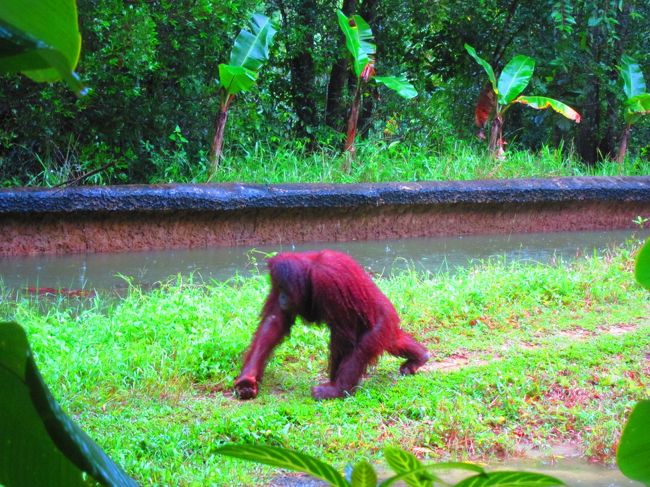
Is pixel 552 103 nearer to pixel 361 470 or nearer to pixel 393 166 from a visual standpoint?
pixel 393 166

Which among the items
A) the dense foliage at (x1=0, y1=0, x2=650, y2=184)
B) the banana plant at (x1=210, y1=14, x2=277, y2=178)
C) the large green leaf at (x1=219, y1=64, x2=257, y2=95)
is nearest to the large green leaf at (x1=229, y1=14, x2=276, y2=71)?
the banana plant at (x1=210, y1=14, x2=277, y2=178)

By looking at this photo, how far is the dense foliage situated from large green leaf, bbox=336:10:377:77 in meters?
1.30

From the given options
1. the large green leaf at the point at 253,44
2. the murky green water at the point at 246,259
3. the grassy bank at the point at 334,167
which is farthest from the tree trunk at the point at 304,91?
the murky green water at the point at 246,259

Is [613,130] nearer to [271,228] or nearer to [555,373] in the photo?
[271,228]

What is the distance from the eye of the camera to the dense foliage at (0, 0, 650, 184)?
10.1m

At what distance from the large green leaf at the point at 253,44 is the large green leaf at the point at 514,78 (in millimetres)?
3227

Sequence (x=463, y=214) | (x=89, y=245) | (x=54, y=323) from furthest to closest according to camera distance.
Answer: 1. (x=463, y=214)
2. (x=89, y=245)
3. (x=54, y=323)

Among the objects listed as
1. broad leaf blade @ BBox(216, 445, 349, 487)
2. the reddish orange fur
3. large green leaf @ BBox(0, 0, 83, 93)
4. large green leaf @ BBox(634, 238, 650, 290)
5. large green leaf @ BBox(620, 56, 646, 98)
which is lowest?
the reddish orange fur

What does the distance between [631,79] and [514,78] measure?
5.38 ft

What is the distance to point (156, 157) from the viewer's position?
10883 millimetres

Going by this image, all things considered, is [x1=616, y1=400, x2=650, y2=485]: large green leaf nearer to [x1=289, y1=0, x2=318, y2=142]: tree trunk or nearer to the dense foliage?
the dense foliage

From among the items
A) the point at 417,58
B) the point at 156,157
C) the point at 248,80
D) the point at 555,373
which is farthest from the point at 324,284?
the point at 417,58

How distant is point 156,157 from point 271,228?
87.1 inches

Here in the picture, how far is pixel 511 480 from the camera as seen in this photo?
1.88 feet
